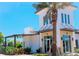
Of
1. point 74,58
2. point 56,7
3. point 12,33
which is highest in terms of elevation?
point 56,7

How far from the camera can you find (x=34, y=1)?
8750 mm

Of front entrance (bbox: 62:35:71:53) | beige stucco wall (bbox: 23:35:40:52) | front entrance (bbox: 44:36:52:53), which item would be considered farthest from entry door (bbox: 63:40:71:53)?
beige stucco wall (bbox: 23:35:40:52)

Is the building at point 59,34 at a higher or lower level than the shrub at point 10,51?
higher

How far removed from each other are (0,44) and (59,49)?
1.56m

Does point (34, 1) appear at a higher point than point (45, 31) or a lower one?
higher

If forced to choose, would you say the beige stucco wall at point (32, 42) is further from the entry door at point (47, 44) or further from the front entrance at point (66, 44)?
the front entrance at point (66, 44)

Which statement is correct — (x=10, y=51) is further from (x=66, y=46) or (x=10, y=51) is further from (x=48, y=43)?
(x=66, y=46)

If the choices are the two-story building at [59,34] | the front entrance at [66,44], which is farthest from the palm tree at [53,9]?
the front entrance at [66,44]

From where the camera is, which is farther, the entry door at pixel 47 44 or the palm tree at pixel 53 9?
the entry door at pixel 47 44

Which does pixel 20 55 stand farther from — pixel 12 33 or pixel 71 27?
pixel 71 27

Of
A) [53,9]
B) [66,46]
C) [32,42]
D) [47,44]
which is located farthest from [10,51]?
[53,9]

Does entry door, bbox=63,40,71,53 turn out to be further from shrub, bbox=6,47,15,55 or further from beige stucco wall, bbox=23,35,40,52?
shrub, bbox=6,47,15,55

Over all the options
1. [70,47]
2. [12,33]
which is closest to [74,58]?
[70,47]

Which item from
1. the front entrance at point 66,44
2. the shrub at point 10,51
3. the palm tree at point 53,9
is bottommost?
the shrub at point 10,51
